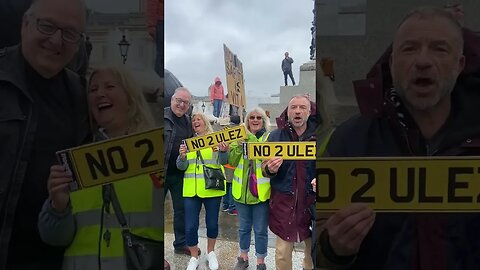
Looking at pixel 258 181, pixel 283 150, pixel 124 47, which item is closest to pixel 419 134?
pixel 124 47

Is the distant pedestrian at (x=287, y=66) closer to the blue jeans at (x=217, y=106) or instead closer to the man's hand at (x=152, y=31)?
the blue jeans at (x=217, y=106)

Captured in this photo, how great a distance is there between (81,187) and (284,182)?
2.76 meters

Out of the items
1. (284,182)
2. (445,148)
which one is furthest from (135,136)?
(284,182)

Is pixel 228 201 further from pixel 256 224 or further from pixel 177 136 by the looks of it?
pixel 256 224

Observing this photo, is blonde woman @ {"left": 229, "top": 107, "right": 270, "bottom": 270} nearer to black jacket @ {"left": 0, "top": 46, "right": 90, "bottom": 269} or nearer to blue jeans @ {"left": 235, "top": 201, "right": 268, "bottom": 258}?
blue jeans @ {"left": 235, "top": 201, "right": 268, "bottom": 258}

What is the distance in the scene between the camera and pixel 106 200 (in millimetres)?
1885

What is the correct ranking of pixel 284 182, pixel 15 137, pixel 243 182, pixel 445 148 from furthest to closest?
1. pixel 243 182
2. pixel 284 182
3. pixel 15 137
4. pixel 445 148

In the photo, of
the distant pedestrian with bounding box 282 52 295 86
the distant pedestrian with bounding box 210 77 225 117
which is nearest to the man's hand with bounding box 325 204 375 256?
the distant pedestrian with bounding box 282 52 295 86

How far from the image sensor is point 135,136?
187 cm

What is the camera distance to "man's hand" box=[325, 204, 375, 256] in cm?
172

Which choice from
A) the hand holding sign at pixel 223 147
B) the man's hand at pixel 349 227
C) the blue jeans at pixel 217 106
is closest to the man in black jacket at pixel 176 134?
the hand holding sign at pixel 223 147

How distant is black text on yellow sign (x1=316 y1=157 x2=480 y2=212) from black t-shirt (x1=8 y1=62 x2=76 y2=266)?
3.52 ft

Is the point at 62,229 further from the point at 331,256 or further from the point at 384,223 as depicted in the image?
the point at 384,223

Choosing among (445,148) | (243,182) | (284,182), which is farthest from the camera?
(243,182)
